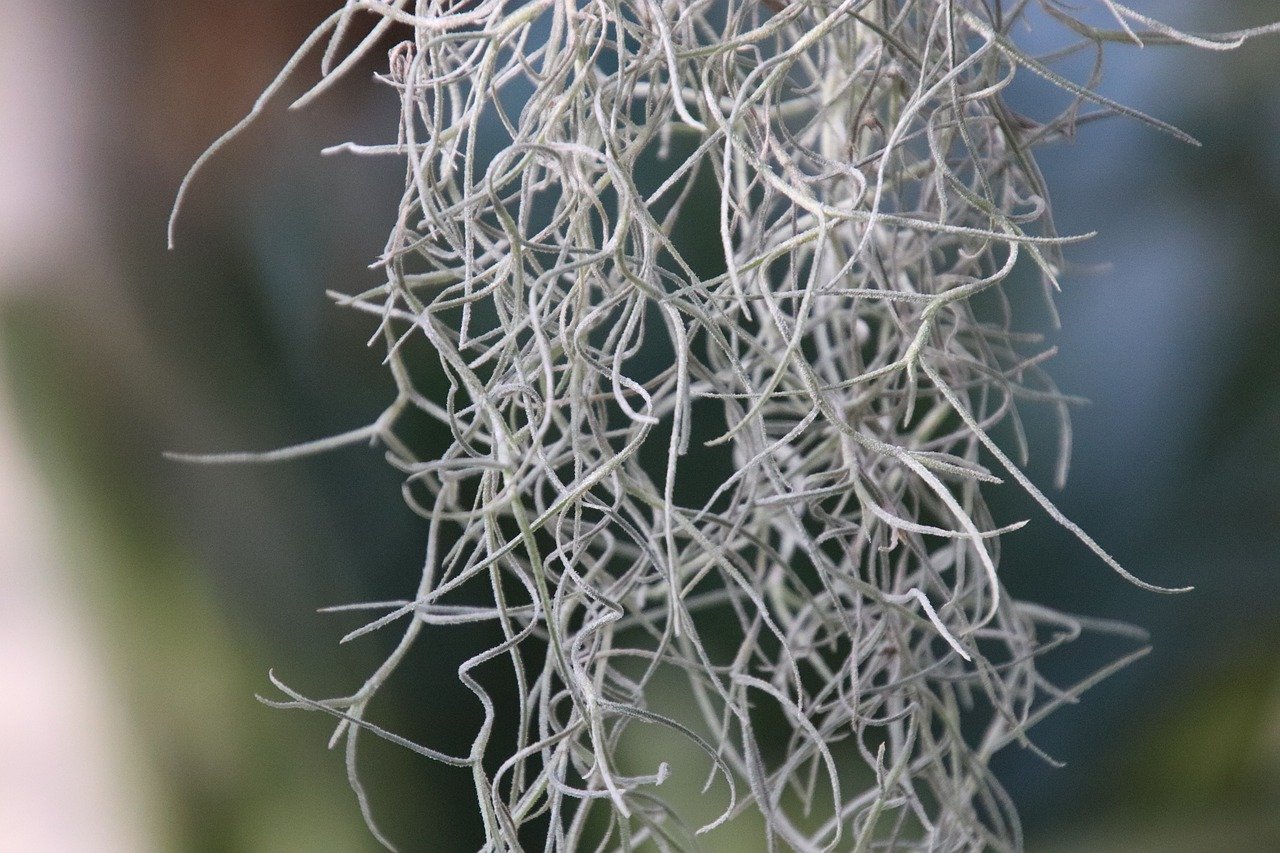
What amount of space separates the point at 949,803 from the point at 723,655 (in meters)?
0.40

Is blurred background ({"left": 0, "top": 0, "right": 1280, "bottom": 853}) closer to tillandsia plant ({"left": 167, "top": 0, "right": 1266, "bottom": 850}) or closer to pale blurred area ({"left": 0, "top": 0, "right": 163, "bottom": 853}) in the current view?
pale blurred area ({"left": 0, "top": 0, "right": 163, "bottom": 853})

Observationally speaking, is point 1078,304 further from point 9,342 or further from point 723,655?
point 9,342

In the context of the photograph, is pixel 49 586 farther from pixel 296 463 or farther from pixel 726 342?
pixel 726 342

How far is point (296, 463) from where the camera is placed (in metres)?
0.79

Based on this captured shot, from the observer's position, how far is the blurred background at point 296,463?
73cm

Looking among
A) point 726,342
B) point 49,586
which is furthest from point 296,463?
point 726,342

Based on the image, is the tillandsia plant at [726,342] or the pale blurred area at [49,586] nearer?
the tillandsia plant at [726,342]

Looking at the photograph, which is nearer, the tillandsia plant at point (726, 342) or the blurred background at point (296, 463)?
the tillandsia plant at point (726, 342)

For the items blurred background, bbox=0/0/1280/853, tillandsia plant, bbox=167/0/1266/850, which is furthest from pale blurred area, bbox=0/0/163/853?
tillandsia plant, bbox=167/0/1266/850

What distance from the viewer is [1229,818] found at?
80 cm

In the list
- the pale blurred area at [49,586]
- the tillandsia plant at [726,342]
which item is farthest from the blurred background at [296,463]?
the tillandsia plant at [726,342]

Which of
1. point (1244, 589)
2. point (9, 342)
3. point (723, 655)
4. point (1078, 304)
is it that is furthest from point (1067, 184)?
point (9, 342)

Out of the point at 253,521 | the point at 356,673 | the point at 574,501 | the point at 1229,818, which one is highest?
the point at 574,501

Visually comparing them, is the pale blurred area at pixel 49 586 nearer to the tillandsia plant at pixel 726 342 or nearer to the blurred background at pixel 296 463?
the blurred background at pixel 296 463
